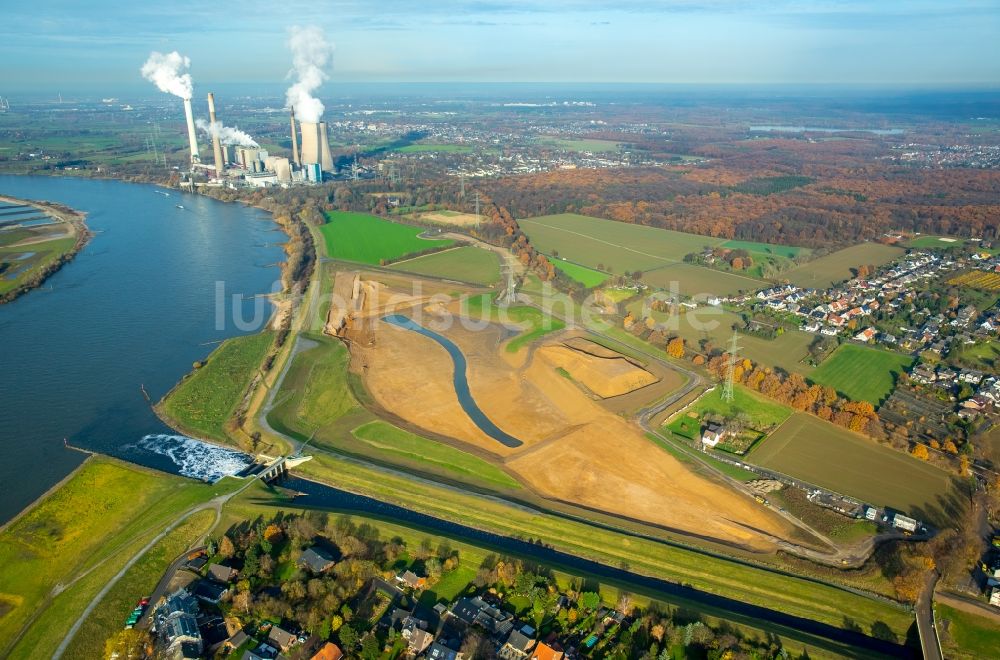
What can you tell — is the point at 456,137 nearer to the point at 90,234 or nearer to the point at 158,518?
the point at 90,234

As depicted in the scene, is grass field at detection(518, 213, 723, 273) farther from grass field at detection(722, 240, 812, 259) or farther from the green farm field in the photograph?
the green farm field

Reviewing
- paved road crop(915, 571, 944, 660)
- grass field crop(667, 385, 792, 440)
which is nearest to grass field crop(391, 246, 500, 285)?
grass field crop(667, 385, 792, 440)

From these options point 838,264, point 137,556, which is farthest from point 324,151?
point 137,556

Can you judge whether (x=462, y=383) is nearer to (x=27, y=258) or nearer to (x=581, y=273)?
(x=581, y=273)

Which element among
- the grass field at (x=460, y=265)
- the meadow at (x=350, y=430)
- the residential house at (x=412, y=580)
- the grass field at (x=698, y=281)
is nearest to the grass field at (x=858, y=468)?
the meadow at (x=350, y=430)

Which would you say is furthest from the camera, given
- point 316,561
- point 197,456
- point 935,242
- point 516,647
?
point 935,242

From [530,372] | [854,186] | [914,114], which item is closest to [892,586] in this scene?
[530,372]

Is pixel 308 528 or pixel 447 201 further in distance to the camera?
pixel 447 201
